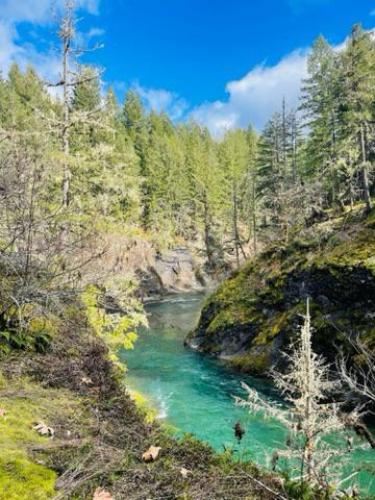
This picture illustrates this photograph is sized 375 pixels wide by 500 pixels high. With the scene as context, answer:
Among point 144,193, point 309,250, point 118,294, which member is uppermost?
point 144,193

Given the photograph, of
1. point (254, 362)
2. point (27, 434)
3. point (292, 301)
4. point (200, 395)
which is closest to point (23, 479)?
point (27, 434)

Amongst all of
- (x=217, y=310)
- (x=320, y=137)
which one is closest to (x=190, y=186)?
(x=320, y=137)

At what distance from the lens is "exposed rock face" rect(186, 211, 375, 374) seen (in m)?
17.1

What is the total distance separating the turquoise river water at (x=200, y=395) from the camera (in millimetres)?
12117

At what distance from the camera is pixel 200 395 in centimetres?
1734

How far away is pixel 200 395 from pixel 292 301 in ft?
21.3

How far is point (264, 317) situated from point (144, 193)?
133 feet

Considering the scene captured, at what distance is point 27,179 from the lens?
7.68 m

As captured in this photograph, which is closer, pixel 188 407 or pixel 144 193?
pixel 188 407

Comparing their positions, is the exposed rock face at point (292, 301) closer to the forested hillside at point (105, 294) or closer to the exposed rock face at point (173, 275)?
the forested hillside at point (105, 294)

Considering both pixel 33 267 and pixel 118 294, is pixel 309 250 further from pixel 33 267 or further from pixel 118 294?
pixel 33 267

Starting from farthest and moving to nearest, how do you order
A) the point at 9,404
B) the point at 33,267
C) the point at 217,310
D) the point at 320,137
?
1. the point at 320,137
2. the point at 217,310
3. the point at 33,267
4. the point at 9,404

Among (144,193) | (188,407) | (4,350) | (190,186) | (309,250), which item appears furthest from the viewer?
(190,186)

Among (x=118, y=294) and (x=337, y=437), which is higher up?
(x=118, y=294)
